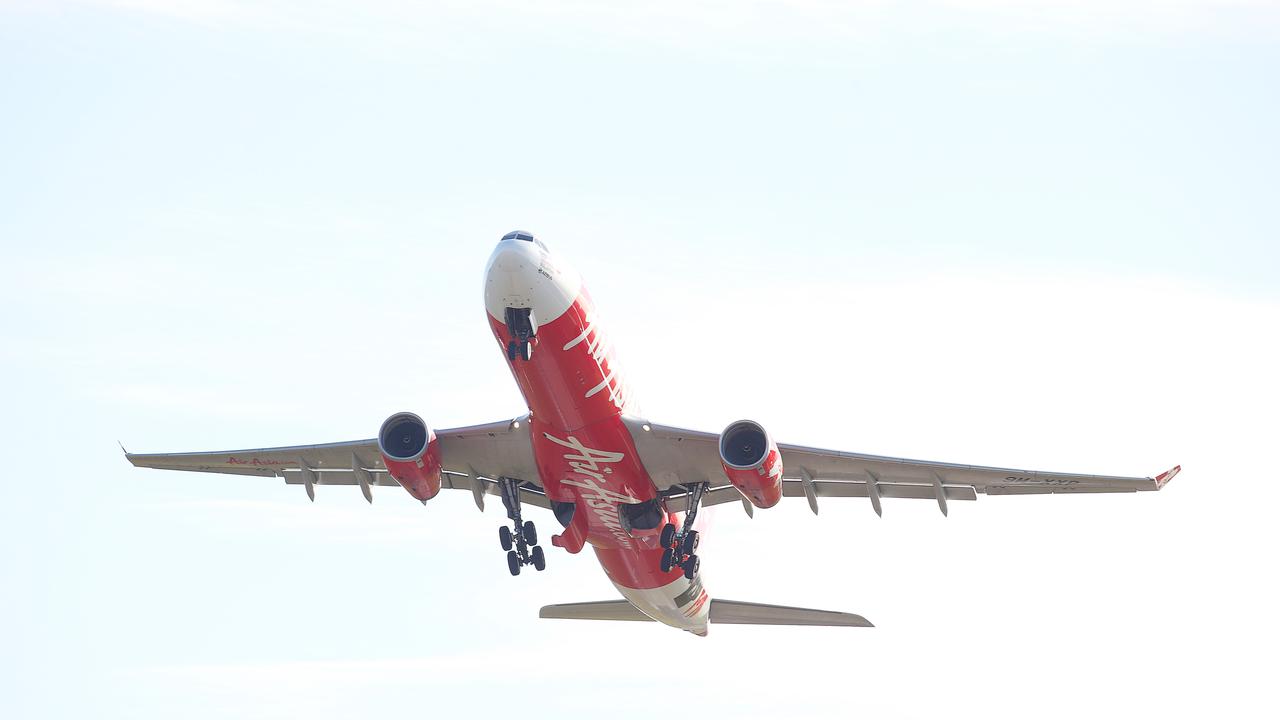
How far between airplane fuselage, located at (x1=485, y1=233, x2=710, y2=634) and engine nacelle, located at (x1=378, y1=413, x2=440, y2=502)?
2.10 m

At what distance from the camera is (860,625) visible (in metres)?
35.8

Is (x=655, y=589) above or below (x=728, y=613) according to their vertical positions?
below

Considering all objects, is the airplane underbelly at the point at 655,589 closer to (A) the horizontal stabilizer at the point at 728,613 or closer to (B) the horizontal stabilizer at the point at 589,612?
(A) the horizontal stabilizer at the point at 728,613

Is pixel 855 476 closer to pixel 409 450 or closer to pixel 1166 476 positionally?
pixel 1166 476

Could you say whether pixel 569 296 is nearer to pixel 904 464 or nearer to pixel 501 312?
pixel 501 312

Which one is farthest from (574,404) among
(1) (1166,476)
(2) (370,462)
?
(1) (1166,476)

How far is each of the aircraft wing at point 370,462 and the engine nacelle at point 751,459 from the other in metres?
4.39

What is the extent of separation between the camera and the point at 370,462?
3309 cm

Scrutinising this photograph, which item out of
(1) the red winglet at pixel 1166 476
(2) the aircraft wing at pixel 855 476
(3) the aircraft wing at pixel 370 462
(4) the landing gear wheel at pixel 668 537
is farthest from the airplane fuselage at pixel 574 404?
(1) the red winglet at pixel 1166 476

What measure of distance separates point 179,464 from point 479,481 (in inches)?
281

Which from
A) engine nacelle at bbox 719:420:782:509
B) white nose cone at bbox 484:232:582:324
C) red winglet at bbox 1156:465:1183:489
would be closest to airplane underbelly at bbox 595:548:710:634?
engine nacelle at bbox 719:420:782:509

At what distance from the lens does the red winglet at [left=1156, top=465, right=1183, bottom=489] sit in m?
28.8

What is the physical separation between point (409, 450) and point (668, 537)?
5792mm

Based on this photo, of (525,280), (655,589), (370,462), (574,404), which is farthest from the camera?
(655,589)
